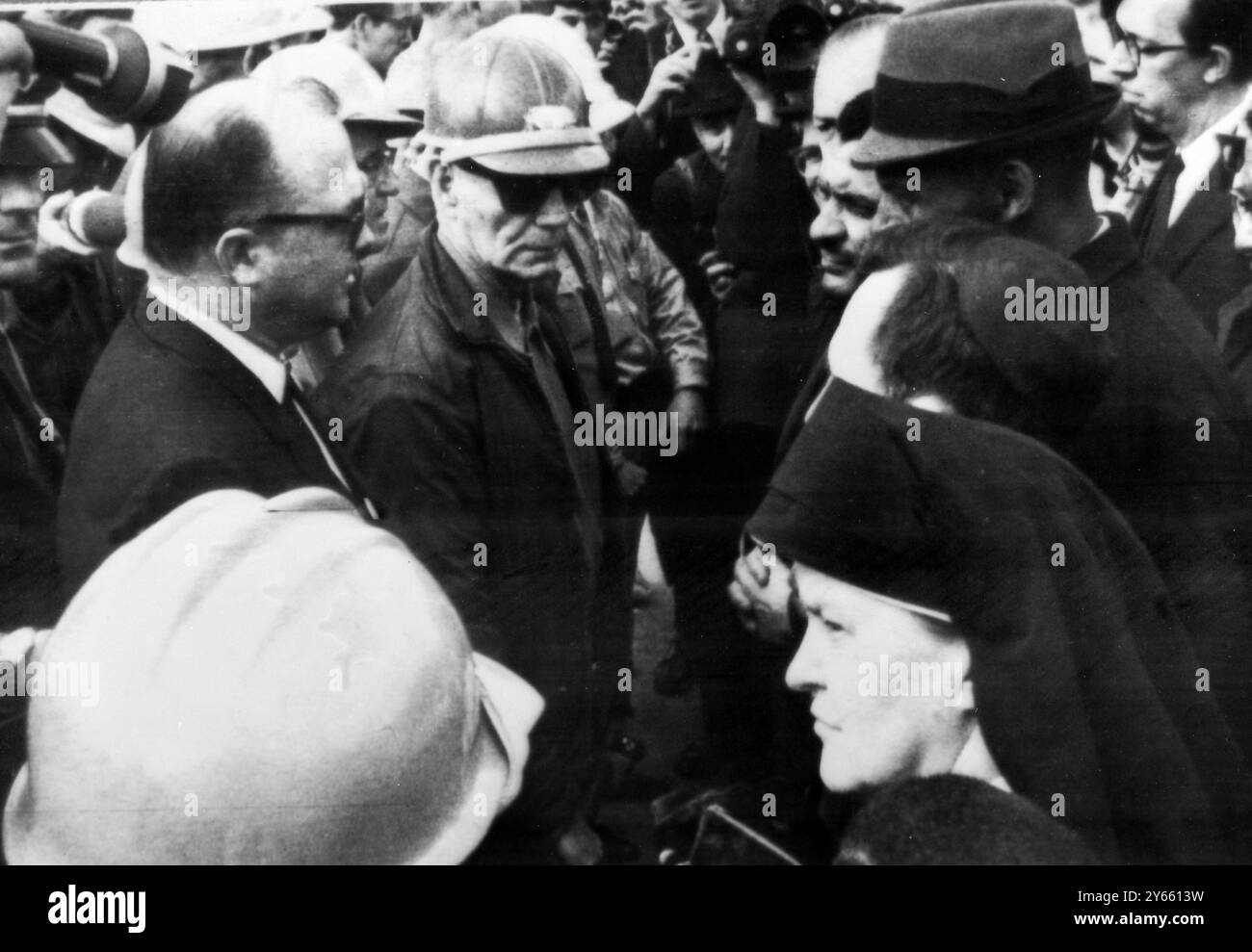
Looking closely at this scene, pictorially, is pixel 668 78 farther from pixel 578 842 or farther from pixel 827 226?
pixel 578 842

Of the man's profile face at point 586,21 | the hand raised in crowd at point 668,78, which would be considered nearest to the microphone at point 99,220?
the man's profile face at point 586,21

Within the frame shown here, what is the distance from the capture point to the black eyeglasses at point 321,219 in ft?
14.6

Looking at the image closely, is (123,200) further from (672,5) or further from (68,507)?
(672,5)

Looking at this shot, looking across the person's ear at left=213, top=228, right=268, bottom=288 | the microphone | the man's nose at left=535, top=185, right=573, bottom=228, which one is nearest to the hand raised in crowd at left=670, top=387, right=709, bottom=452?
the man's nose at left=535, top=185, right=573, bottom=228

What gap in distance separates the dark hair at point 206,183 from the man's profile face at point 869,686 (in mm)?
1549

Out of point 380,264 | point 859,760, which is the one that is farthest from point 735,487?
point 380,264

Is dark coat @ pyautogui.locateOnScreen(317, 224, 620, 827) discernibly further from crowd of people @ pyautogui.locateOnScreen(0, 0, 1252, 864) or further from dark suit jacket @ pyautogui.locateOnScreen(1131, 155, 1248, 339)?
dark suit jacket @ pyautogui.locateOnScreen(1131, 155, 1248, 339)

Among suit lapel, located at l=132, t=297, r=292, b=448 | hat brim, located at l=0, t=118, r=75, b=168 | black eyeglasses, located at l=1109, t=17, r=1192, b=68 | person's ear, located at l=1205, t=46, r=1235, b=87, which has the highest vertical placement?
black eyeglasses, located at l=1109, t=17, r=1192, b=68

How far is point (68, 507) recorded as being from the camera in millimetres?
4531

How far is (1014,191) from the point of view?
441cm

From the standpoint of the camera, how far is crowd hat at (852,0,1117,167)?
14.2 ft

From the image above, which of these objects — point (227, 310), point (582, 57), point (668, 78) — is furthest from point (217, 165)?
point (668, 78)

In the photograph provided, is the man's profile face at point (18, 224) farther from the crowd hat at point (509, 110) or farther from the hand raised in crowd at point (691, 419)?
the hand raised in crowd at point (691, 419)

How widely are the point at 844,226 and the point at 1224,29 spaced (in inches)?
39.2
